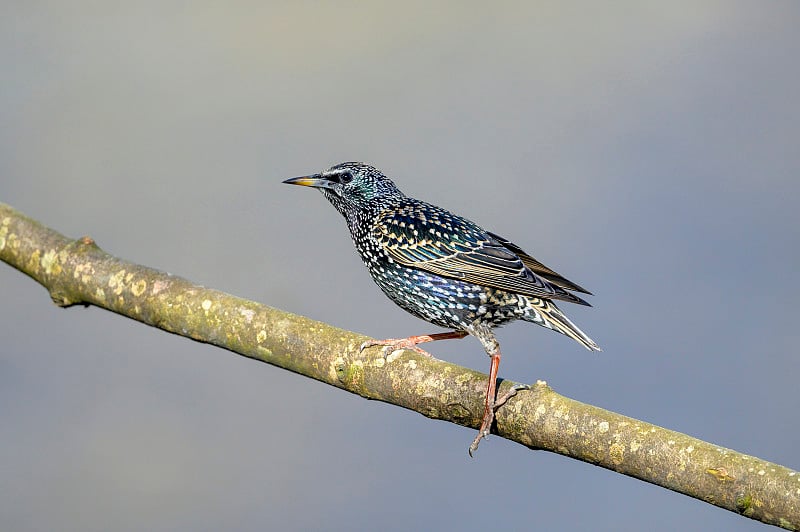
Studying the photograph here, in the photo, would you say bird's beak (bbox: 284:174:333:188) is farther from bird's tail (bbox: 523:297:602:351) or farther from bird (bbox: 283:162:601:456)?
bird's tail (bbox: 523:297:602:351)

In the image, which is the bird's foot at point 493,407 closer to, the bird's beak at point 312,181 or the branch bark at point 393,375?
the branch bark at point 393,375

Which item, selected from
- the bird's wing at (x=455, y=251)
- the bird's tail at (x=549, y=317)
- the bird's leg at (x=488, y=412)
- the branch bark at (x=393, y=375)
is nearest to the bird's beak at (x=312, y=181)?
the bird's wing at (x=455, y=251)

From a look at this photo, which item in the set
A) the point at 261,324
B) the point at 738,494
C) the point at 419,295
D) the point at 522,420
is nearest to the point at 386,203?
the point at 419,295

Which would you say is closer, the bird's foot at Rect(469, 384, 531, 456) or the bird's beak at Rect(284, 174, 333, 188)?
the bird's foot at Rect(469, 384, 531, 456)

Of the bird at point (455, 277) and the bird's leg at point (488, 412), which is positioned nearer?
the bird's leg at point (488, 412)

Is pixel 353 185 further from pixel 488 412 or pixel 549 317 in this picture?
pixel 488 412

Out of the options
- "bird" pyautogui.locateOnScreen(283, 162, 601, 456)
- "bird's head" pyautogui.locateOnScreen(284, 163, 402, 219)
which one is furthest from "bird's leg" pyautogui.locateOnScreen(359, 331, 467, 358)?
"bird's head" pyautogui.locateOnScreen(284, 163, 402, 219)

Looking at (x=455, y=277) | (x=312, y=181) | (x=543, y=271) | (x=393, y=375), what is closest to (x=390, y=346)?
(x=393, y=375)

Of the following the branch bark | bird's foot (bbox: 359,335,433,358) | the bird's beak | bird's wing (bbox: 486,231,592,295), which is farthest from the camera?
the bird's beak
